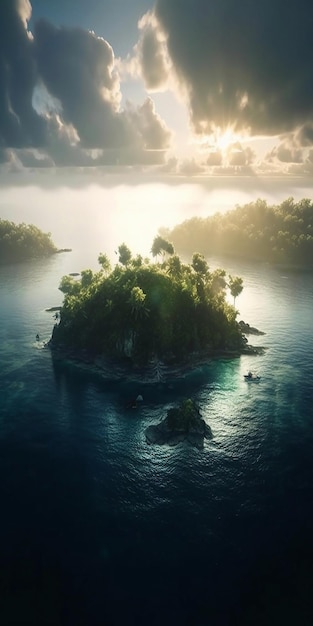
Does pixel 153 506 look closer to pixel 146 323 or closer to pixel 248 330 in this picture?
pixel 146 323

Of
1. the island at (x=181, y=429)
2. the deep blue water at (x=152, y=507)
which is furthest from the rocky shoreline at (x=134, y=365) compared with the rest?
the island at (x=181, y=429)

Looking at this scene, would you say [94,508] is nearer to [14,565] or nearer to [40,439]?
[14,565]

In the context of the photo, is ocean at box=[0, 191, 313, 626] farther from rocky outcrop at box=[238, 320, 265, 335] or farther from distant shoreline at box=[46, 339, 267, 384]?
rocky outcrop at box=[238, 320, 265, 335]

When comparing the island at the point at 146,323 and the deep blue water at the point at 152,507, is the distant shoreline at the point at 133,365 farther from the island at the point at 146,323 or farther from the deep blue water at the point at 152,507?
the deep blue water at the point at 152,507

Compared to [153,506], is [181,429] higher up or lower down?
higher up

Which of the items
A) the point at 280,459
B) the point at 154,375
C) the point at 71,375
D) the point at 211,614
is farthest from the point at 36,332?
the point at 211,614

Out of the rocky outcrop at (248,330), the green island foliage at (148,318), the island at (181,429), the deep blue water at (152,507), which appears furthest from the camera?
the rocky outcrop at (248,330)

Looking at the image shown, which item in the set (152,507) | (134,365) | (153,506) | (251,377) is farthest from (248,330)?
(152,507)
